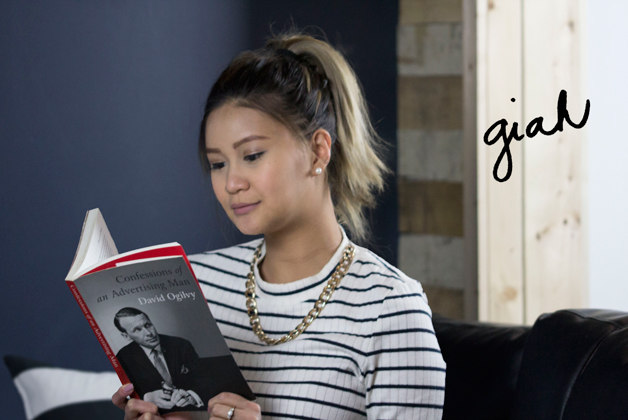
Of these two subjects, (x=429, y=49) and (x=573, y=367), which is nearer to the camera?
(x=573, y=367)

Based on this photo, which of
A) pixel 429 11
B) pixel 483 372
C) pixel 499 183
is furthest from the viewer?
pixel 429 11

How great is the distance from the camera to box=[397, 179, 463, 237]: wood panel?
88.9 inches

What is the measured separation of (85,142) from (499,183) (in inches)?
48.7

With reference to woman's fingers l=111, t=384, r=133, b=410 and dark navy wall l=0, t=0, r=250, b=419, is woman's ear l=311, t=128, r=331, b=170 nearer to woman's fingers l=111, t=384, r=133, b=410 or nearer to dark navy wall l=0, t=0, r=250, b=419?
woman's fingers l=111, t=384, r=133, b=410

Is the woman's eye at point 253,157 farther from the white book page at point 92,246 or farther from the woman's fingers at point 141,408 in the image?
the woman's fingers at point 141,408

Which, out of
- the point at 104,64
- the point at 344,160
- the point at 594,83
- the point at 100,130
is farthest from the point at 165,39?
the point at 594,83

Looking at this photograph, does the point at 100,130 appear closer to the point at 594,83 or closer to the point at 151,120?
the point at 151,120

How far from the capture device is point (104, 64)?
151cm

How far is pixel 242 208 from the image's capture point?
96cm

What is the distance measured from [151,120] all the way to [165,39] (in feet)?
0.80

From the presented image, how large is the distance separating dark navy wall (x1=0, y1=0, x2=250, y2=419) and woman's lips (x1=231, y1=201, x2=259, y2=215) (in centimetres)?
66

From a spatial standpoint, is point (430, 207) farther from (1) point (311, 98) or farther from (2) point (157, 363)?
(2) point (157, 363)

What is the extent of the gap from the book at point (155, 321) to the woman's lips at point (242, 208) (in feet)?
0.70
